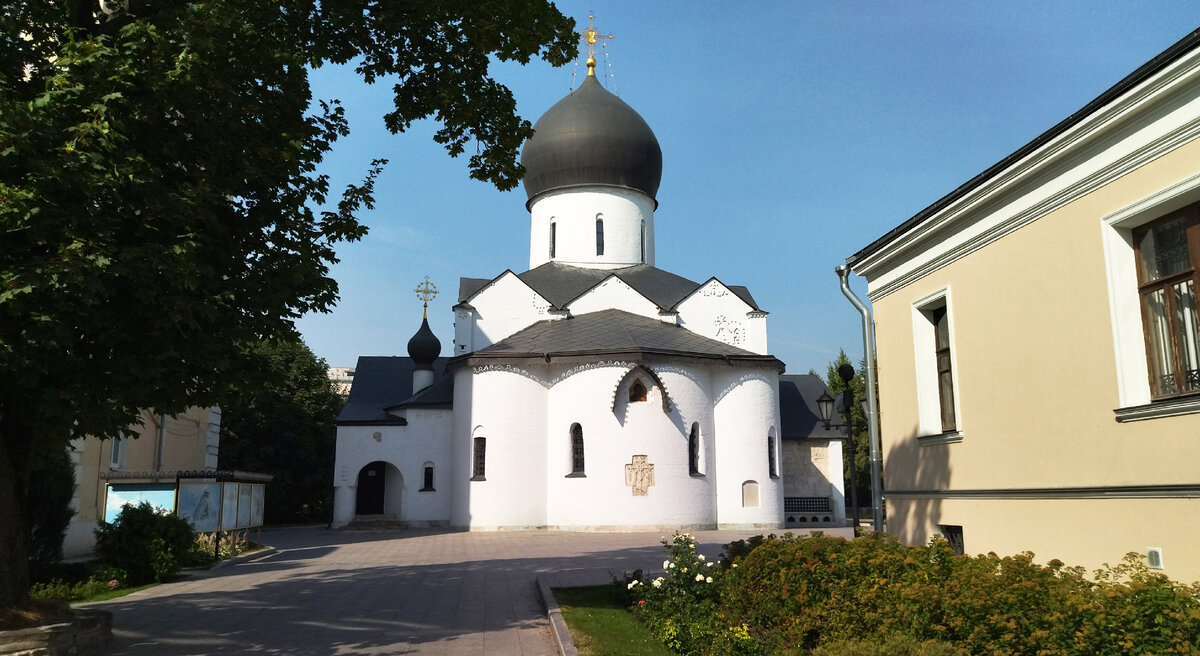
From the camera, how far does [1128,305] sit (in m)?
7.41

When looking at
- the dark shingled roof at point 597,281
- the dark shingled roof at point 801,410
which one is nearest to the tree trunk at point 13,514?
the dark shingled roof at point 597,281

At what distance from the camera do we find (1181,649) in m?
4.36

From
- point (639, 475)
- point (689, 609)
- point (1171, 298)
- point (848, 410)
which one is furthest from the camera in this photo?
point (639, 475)

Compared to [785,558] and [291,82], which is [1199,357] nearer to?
[785,558]

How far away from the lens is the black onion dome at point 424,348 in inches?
1300

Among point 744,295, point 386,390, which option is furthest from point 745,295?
point 386,390

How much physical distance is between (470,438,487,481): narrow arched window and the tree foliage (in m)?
18.3

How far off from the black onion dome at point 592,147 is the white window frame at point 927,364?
77.6 ft

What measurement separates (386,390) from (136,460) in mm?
12069

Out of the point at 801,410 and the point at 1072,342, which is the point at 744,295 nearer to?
the point at 801,410

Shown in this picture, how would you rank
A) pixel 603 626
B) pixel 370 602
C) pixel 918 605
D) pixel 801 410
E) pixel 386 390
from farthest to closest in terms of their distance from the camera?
1. pixel 386 390
2. pixel 801 410
3. pixel 370 602
4. pixel 603 626
5. pixel 918 605

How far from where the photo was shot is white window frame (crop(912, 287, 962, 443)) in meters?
10.5

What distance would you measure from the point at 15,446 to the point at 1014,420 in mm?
10297

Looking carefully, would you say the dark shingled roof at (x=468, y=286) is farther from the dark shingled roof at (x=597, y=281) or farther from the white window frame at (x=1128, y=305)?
the white window frame at (x=1128, y=305)
